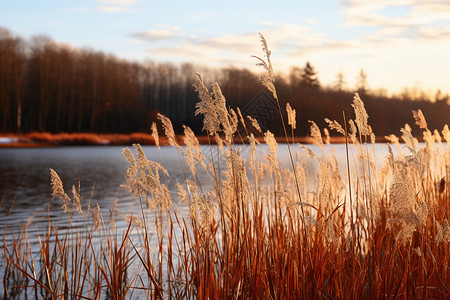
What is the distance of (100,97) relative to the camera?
155ft

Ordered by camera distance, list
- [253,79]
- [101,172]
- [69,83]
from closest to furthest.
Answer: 1. [101,172]
2. [69,83]
3. [253,79]

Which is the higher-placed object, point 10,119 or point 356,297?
point 10,119

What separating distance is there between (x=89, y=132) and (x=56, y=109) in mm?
4195

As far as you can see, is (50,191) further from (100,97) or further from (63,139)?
(100,97)

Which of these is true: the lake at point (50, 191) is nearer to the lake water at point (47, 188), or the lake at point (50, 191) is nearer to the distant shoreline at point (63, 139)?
the lake water at point (47, 188)

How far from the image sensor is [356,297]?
2.48 meters

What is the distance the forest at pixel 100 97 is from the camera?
141 ft

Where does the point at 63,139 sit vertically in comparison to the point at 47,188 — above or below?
above

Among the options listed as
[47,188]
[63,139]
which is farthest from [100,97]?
[47,188]

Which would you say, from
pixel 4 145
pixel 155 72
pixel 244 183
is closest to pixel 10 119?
pixel 4 145

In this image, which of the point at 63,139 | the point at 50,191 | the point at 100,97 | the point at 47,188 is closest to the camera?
the point at 50,191

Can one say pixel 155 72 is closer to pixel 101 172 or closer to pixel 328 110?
pixel 328 110

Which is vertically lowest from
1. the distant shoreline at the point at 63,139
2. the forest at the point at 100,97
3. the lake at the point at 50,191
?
the lake at the point at 50,191

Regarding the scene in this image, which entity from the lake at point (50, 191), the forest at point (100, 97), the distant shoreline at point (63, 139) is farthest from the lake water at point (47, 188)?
the forest at point (100, 97)
